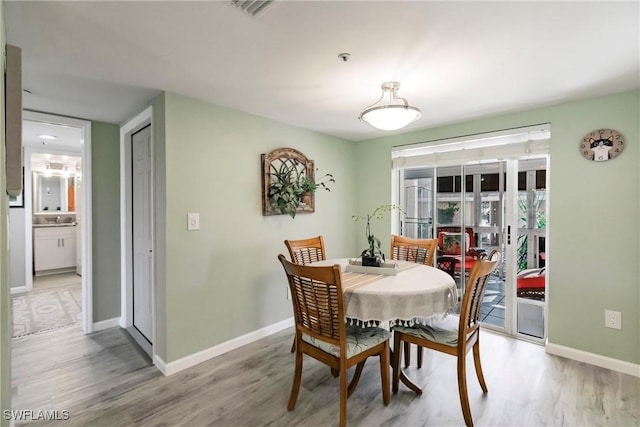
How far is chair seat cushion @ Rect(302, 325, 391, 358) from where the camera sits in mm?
1824

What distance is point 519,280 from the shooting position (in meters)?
3.12

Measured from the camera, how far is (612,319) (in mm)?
2473

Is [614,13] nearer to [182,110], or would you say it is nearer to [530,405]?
[530,405]

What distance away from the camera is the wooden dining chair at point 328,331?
5.70 feet

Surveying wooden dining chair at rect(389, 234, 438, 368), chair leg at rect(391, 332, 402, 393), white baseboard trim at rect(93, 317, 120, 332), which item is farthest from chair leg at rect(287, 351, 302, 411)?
white baseboard trim at rect(93, 317, 120, 332)

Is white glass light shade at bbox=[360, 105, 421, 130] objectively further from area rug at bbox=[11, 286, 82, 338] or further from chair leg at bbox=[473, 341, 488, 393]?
area rug at bbox=[11, 286, 82, 338]

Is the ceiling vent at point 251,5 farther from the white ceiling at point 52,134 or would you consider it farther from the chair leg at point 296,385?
the white ceiling at point 52,134

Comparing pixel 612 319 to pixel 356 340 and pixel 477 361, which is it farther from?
pixel 356 340

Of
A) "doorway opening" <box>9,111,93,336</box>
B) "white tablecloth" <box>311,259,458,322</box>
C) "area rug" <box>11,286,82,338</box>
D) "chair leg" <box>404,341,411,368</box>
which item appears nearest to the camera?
"white tablecloth" <box>311,259,458,322</box>

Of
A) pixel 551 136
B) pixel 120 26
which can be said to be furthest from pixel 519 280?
pixel 120 26

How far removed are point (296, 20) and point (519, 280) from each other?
3098mm

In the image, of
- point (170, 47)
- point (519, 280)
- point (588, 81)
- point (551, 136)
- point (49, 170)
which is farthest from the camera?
point (49, 170)

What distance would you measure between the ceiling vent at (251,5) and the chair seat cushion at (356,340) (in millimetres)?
1776

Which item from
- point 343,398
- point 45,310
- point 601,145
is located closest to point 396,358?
point 343,398
